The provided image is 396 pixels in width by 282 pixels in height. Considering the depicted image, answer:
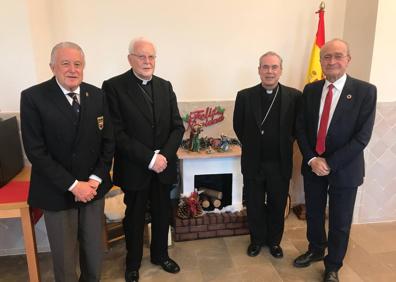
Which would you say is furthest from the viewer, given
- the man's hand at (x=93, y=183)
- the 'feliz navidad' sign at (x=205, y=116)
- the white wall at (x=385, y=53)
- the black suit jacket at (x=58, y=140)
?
the 'feliz navidad' sign at (x=205, y=116)

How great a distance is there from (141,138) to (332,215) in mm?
1360

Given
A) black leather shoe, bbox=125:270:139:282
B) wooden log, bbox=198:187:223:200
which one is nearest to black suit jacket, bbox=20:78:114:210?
black leather shoe, bbox=125:270:139:282

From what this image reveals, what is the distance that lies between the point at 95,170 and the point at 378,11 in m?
2.57

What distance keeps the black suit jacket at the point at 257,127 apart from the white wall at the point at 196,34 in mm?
767

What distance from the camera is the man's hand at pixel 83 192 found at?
5.51 feet

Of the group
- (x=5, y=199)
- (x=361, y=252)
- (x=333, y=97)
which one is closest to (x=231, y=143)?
(x=333, y=97)

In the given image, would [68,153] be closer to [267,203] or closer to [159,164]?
[159,164]

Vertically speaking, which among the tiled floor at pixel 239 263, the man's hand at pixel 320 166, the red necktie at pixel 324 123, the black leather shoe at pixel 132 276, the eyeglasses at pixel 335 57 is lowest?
the tiled floor at pixel 239 263

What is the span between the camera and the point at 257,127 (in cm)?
228

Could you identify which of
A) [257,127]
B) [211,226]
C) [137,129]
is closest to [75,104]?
[137,129]

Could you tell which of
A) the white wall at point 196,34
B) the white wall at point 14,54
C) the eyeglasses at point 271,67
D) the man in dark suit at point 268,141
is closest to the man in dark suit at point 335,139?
the man in dark suit at point 268,141

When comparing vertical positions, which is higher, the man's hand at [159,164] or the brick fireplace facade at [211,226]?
Answer: the man's hand at [159,164]

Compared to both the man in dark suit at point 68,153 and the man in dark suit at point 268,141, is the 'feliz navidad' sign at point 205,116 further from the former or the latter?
the man in dark suit at point 68,153

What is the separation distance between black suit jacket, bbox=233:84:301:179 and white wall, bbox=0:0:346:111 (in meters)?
0.77
